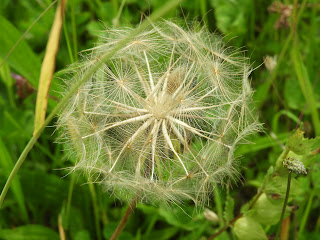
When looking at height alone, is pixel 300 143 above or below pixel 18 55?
below

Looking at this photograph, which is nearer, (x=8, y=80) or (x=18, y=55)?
(x=18, y=55)

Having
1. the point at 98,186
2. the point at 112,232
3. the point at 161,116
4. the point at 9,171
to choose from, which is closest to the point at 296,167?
the point at 161,116

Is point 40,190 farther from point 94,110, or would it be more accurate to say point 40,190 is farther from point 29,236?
point 94,110

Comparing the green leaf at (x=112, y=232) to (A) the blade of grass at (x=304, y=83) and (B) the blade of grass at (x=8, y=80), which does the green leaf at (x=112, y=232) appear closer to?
(B) the blade of grass at (x=8, y=80)

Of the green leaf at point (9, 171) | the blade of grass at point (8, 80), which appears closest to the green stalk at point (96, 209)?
the green leaf at point (9, 171)

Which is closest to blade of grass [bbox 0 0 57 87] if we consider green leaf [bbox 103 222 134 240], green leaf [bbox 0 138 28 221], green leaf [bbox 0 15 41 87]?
green leaf [bbox 0 15 41 87]

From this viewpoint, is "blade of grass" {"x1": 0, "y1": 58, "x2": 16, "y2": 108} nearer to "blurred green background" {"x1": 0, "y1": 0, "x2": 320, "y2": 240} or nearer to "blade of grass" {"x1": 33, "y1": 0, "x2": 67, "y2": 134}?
"blurred green background" {"x1": 0, "y1": 0, "x2": 320, "y2": 240}

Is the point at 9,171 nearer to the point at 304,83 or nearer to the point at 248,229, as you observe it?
the point at 248,229

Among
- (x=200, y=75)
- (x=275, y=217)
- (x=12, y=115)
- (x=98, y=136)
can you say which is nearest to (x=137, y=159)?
(x=98, y=136)
